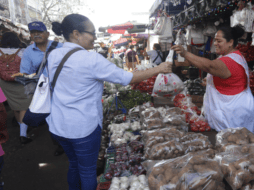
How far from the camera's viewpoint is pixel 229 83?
6.52ft

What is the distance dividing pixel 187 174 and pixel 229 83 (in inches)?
48.9

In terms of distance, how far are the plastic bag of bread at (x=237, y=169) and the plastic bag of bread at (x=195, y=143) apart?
1.50ft

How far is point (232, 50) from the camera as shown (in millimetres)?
2086

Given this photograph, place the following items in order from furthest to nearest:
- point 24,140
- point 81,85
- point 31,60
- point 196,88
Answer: point 196,88 → point 24,140 → point 31,60 → point 81,85

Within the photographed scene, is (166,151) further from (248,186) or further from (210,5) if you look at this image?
(210,5)

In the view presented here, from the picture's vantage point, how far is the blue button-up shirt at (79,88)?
5.15 feet

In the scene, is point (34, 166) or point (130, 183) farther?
point (34, 166)

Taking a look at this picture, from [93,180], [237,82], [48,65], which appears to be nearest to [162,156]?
[93,180]

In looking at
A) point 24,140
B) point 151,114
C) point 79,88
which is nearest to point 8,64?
point 24,140

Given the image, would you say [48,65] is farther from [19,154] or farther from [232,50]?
[19,154]

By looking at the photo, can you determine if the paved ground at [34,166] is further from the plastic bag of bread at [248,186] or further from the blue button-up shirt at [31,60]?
the plastic bag of bread at [248,186]

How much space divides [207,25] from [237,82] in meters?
3.20

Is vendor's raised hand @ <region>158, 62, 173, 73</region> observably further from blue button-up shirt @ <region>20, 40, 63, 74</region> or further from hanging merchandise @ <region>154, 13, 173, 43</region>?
hanging merchandise @ <region>154, 13, 173, 43</region>

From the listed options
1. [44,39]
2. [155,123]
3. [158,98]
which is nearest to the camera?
[155,123]
